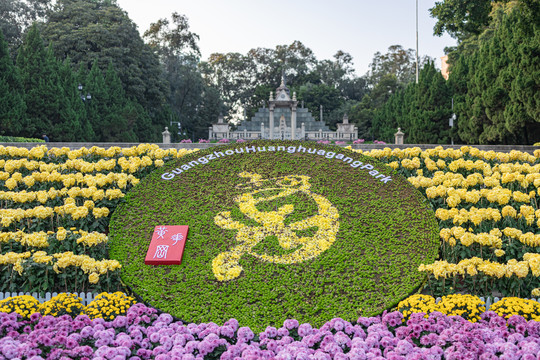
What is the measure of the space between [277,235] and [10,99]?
21333 mm

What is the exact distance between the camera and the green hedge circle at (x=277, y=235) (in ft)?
19.1

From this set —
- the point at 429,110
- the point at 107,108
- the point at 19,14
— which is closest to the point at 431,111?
the point at 429,110

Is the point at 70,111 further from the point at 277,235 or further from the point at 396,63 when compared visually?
the point at 396,63

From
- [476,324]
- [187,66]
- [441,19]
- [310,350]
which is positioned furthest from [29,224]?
[187,66]

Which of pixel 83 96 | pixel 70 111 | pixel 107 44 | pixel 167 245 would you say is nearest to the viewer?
pixel 167 245

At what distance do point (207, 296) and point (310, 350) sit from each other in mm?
2001

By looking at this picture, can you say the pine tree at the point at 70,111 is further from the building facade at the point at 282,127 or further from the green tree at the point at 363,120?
the green tree at the point at 363,120

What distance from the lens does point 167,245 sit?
671 cm

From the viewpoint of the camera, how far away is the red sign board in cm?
642

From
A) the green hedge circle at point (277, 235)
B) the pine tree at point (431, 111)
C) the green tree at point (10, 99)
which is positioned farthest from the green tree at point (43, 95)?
the pine tree at point (431, 111)

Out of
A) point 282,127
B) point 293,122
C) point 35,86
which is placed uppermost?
point 35,86

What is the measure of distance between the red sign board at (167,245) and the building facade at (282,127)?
87.0 ft

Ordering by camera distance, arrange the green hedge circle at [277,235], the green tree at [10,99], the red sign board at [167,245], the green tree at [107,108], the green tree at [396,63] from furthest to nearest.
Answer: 1. the green tree at [396,63]
2. the green tree at [107,108]
3. the green tree at [10,99]
4. the red sign board at [167,245]
5. the green hedge circle at [277,235]

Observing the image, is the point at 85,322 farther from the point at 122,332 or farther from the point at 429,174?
the point at 429,174
